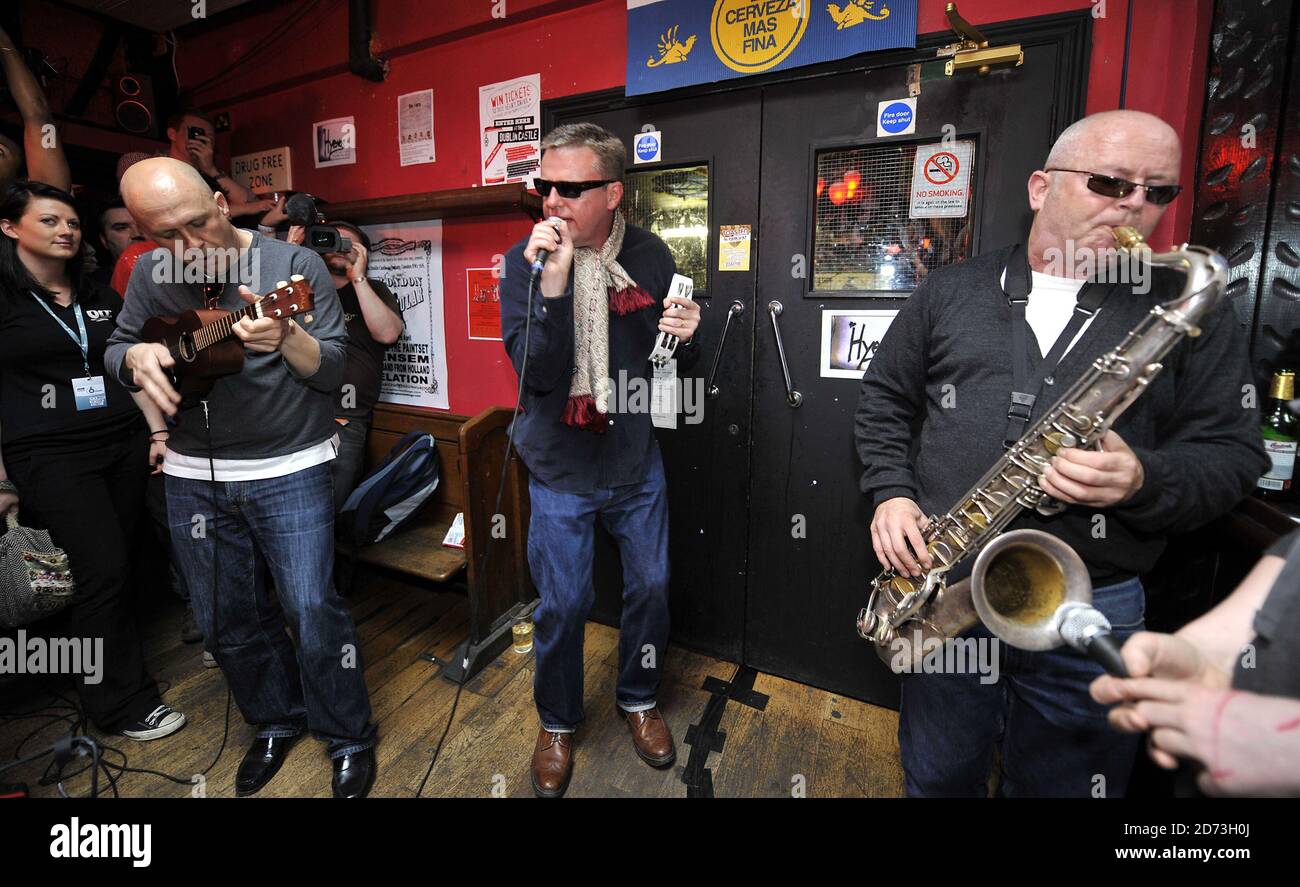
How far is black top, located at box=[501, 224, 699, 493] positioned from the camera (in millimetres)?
1653

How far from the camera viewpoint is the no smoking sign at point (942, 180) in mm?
1938

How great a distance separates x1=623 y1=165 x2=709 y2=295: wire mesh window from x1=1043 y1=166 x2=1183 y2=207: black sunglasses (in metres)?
1.37

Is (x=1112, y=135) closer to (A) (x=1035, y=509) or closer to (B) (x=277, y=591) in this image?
(A) (x=1035, y=509)

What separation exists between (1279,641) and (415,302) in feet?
11.2

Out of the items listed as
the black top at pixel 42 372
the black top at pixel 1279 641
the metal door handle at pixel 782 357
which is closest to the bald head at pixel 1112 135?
the black top at pixel 1279 641

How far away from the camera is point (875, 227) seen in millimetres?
2096

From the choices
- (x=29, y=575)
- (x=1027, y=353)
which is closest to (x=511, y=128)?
(x=1027, y=353)

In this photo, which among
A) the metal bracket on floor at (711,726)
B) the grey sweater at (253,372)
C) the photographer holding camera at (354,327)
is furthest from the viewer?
the photographer holding camera at (354,327)

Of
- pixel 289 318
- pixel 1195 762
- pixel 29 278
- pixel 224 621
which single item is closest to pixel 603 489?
pixel 289 318

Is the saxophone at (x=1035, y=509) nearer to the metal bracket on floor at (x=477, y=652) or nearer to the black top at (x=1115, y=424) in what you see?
the black top at (x=1115, y=424)

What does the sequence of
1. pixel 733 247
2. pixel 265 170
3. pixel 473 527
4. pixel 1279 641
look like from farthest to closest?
pixel 265 170, pixel 473 527, pixel 733 247, pixel 1279 641

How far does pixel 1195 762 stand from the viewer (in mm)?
685

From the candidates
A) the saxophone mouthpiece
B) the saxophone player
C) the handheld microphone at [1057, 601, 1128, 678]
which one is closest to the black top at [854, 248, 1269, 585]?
the saxophone player

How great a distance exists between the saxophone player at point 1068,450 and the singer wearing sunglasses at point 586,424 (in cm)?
79
